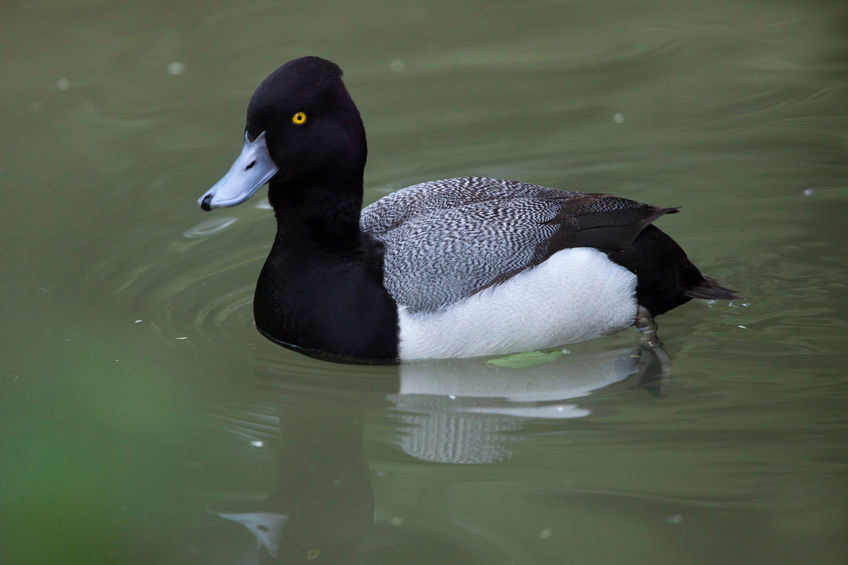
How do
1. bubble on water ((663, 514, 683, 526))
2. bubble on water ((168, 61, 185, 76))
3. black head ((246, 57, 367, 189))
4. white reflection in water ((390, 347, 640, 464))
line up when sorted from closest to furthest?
bubble on water ((663, 514, 683, 526)) → white reflection in water ((390, 347, 640, 464)) → black head ((246, 57, 367, 189)) → bubble on water ((168, 61, 185, 76))

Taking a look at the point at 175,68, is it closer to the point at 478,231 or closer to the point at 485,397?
the point at 478,231

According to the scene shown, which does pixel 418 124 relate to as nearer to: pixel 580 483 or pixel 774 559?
pixel 580 483

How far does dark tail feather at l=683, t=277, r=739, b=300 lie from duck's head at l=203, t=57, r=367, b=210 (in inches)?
79.1

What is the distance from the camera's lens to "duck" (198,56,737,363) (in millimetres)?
5129

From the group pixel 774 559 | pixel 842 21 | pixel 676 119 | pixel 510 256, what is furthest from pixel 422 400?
pixel 842 21

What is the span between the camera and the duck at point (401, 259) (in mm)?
5129

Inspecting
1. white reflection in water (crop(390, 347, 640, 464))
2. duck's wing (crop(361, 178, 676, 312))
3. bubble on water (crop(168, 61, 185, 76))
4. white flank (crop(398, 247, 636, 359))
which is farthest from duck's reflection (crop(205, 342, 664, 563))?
bubble on water (crop(168, 61, 185, 76))

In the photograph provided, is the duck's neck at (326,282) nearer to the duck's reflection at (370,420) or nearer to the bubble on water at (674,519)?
the duck's reflection at (370,420)

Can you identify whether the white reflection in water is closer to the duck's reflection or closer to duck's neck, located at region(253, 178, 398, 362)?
the duck's reflection

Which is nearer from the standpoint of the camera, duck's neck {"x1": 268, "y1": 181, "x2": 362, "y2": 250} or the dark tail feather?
duck's neck {"x1": 268, "y1": 181, "x2": 362, "y2": 250}

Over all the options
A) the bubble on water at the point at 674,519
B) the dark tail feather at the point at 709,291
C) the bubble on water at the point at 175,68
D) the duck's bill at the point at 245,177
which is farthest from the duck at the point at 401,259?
the bubble on water at the point at 175,68

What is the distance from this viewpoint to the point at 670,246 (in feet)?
18.7

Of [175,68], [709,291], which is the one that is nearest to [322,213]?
[709,291]

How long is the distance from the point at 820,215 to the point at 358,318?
344 cm
